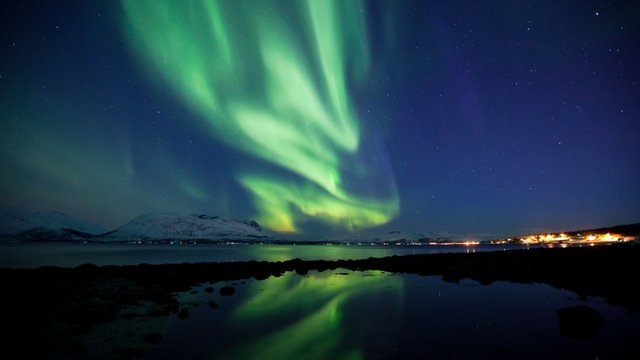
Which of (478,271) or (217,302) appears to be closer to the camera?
(217,302)

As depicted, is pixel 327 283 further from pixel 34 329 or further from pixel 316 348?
pixel 34 329

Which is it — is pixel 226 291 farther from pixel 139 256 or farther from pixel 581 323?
pixel 139 256

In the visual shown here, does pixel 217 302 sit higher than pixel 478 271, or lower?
lower

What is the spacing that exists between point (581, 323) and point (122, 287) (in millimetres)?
25168

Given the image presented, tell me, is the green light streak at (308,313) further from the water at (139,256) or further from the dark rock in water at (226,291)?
the water at (139,256)

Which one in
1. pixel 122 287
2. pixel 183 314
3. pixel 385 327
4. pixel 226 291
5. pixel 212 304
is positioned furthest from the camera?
pixel 226 291

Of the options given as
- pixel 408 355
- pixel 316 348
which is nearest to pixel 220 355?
pixel 316 348

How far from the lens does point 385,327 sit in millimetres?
16125

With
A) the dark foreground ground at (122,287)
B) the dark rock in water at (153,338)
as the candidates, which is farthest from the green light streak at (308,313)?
the dark foreground ground at (122,287)

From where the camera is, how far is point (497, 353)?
12.0 m

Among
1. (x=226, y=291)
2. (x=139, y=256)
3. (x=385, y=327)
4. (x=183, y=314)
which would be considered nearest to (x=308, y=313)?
(x=385, y=327)

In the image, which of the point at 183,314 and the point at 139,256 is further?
the point at 139,256

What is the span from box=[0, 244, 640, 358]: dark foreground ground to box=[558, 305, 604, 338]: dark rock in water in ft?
19.9

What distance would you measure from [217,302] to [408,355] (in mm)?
14156
